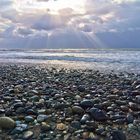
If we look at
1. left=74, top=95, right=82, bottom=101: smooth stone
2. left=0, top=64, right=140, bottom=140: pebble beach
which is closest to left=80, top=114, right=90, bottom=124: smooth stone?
left=0, top=64, right=140, bottom=140: pebble beach

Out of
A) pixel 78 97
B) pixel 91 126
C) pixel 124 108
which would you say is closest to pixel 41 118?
pixel 91 126

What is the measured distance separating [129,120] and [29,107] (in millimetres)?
2257

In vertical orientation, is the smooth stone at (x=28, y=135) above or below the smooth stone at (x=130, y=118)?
below

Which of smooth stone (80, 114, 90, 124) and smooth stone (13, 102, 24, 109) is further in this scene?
smooth stone (13, 102, 24, 109)

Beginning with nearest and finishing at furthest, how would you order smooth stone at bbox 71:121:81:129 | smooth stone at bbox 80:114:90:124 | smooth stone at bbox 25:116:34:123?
smooth stone at bbox 71:121:81:129 → smooth stone at bbox 80:114:90:124 → smooth stone at bbox 25:116:34:123

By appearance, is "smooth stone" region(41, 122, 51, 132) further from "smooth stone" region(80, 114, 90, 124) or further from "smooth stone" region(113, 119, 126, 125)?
"smooth stone" region(113, 119, 126, 125)

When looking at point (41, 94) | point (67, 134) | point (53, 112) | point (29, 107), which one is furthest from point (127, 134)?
point (41, 94)

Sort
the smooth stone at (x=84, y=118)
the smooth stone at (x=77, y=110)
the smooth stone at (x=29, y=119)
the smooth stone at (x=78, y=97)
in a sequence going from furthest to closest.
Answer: the smooth stone at (x=78, y=97) < the smooth stone at (x=77, y=110) < the smooth stone at (x=29, y=119) < the smooth stone at (x=84, y=118)

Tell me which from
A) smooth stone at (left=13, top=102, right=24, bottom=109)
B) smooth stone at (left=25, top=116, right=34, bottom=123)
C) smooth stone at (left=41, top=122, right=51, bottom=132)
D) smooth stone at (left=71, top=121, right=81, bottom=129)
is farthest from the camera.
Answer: smooth stone at (left=13, top=102, right=24, bottom=109)

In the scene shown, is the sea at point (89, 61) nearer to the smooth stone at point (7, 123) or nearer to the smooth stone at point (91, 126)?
the smooth stone at point (91, 126)

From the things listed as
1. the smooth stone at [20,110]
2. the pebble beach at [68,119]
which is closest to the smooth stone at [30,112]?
the pebble beach at [68,119]

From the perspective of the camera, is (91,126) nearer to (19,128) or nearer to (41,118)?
(41,118)

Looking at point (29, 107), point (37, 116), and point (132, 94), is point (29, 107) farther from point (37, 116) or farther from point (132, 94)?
point (132, 94)

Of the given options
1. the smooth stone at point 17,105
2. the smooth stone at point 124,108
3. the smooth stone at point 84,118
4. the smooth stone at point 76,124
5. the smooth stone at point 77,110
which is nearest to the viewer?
the smooth stone at point 76,124
